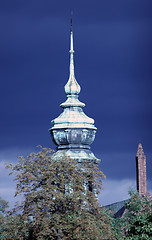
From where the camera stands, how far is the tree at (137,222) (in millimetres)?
57375

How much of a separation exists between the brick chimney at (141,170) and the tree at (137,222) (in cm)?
2007

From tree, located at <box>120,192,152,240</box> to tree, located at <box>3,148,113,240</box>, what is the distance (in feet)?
16.4

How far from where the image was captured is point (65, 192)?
51.5 meters

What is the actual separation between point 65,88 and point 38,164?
4153 cm

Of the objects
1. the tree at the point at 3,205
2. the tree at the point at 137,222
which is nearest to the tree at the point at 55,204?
the tree at the point at 137,222

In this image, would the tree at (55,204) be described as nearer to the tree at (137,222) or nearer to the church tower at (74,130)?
the tree at (137,222)

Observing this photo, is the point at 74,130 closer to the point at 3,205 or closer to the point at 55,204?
the point at 3,205

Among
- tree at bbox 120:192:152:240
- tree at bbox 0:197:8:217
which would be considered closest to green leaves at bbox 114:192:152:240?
tree at bbox 120:192:152:240

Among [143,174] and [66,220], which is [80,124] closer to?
[143,174]

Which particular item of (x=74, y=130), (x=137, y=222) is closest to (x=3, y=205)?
(x=74, y=130)

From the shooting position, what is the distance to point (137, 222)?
59125mm

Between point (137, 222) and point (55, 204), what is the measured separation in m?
10.8

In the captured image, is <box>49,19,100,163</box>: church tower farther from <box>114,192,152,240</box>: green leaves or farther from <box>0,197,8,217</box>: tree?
<box>114,192,152,240</box>: green leaves

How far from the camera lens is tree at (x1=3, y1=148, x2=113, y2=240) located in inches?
1955
